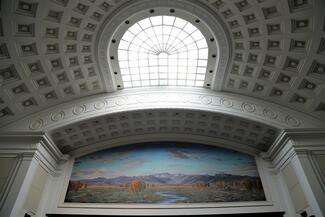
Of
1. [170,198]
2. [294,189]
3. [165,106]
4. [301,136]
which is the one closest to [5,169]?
[170,198]

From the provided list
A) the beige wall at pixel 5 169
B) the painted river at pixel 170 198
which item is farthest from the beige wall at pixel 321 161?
the beige wall at pixel 5 169

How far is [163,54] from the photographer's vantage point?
50.4 feet

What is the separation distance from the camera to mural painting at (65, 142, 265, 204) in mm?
14211

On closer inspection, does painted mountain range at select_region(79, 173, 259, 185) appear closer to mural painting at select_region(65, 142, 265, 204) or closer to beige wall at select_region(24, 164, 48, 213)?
mural painting at select_region(65, 142, 265, 204)

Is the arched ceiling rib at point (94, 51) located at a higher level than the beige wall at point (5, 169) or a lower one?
higher

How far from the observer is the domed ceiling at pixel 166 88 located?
36.0 ft

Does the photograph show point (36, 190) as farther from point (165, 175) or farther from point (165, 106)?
point (165, 106)

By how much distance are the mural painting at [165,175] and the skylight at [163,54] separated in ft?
15.4

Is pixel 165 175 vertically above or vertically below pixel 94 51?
below

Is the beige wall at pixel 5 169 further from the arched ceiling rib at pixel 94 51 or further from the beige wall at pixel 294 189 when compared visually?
the beige wall at pixel 294 189

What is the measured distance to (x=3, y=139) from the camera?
13.3 meters

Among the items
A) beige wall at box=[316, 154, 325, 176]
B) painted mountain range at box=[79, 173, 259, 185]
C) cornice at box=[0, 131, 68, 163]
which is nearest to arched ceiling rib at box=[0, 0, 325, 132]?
cornice at box=[0, 131, 68, 163]

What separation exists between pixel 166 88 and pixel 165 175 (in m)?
5.79

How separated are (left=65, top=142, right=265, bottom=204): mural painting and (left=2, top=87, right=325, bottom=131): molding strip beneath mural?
3267 millimetres
